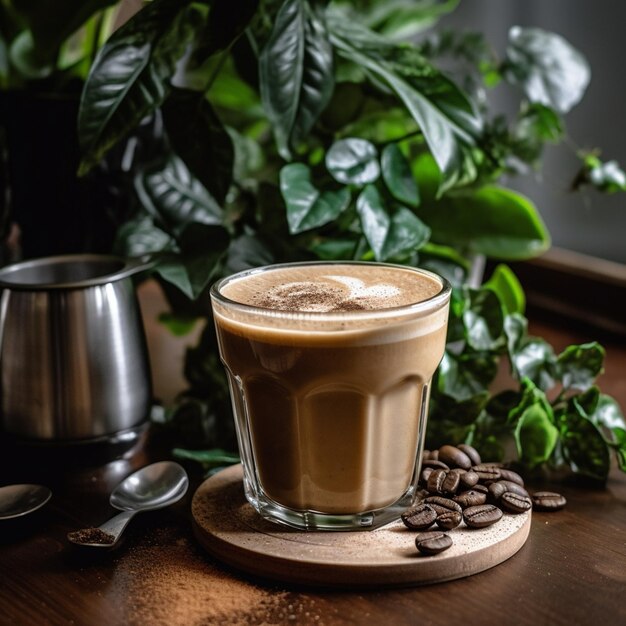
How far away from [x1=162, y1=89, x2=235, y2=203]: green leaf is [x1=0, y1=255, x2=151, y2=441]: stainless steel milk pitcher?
0.56ft

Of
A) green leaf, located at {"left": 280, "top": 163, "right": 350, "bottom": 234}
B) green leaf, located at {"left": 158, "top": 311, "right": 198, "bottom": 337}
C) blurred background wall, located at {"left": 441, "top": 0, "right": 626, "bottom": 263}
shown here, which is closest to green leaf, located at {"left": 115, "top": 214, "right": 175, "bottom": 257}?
green leaf, located at {"left": 158, "top": 311, "right": 198, "bottom": 337}

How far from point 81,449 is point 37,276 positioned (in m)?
0.25

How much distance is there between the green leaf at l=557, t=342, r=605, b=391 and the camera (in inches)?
41.0

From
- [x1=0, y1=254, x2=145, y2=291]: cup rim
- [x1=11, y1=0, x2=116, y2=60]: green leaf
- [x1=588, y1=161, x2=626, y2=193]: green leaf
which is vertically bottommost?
[x1=0, y1=254, x2=145, y2=291]: cup rim

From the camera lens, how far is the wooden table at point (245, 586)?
27.9 inches

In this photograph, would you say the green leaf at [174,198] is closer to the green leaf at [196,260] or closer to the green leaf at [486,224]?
the green leaf at [196,260]

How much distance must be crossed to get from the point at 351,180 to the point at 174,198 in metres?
0.27

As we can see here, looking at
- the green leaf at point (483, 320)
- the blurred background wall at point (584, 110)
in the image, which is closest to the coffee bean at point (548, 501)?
the green leaf at point (483, 320)

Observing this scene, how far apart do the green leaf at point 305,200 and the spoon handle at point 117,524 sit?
37 centimetres

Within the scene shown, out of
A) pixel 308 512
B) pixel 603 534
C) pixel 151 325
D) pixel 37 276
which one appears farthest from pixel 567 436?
pixel 151 325

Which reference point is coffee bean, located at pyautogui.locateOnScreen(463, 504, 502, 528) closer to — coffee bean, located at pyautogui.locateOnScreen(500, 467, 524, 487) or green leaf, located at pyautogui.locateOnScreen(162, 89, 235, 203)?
coffee bean, located at pyautogui.locateOnScreen(500, 467, 524, 487)

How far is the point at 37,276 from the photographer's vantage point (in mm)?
1103

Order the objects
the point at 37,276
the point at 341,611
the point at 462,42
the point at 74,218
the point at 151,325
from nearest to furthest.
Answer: the point at 341,611
the point at 37,276
the point at 74,218
the point at 462,42
the point at 151,325

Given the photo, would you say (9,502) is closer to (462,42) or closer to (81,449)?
(81,449)
